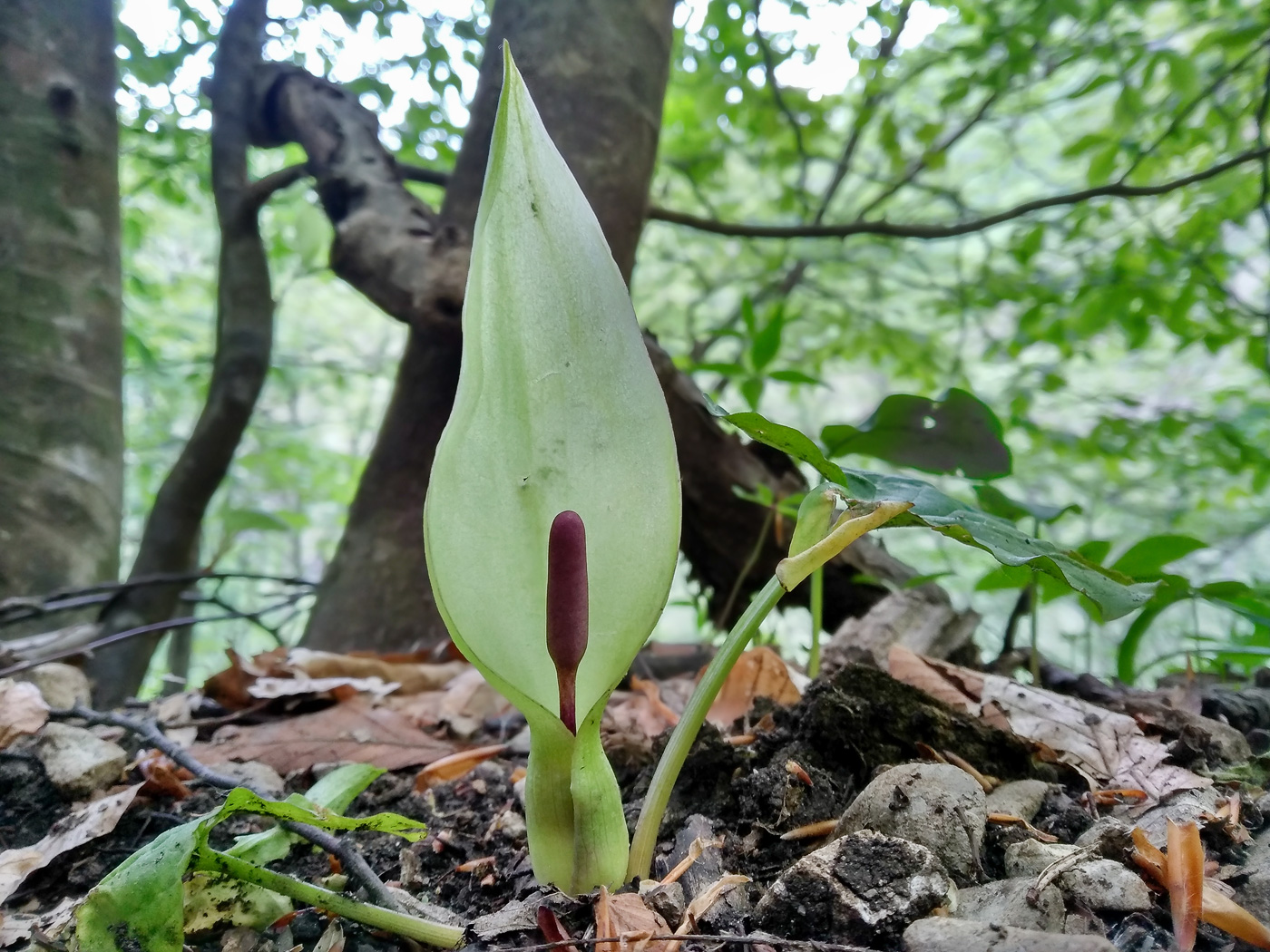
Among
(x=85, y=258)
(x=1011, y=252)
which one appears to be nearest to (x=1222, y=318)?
(x=1011, y=252)

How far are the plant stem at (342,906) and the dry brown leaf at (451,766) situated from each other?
309 mm

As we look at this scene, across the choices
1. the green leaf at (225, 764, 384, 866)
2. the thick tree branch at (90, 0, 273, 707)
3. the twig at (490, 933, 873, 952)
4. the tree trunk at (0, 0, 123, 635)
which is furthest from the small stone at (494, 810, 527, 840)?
the thick tree branch at (90, 0, 273, 707)

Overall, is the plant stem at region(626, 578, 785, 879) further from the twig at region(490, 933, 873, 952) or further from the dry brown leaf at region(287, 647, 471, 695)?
the dry brown leaf at region(287, 647, 471, 695)

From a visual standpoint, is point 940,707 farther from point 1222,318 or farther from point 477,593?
point 1222,318

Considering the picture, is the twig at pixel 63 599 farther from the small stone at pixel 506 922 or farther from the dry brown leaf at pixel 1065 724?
the dry brown leaf at pixel 1065 724

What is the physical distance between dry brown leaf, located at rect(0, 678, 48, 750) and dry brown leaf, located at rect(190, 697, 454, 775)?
141mm

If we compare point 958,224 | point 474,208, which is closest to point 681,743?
point 474,208

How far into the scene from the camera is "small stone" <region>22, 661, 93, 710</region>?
83cm

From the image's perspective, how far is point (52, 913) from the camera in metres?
0.50

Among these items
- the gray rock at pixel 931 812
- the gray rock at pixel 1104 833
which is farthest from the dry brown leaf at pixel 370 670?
the gray rock at pixel 1104 833

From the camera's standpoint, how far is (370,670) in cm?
106

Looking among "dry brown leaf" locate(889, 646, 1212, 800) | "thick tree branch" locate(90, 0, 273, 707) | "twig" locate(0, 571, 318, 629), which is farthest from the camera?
"thick tree branch" locate(90, 0, 273, 707)

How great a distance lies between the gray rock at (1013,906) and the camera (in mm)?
392

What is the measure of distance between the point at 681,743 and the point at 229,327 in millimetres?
1460
